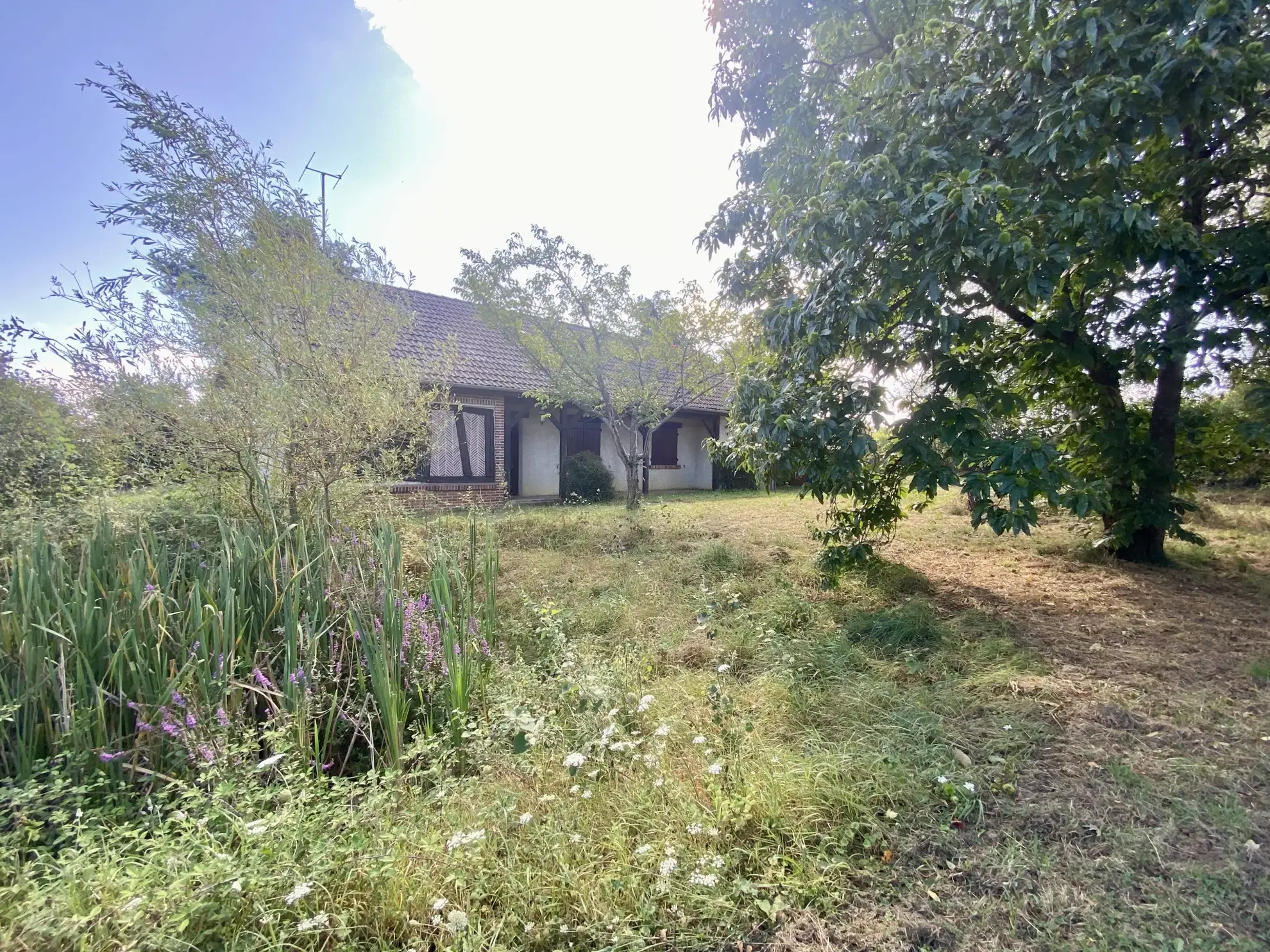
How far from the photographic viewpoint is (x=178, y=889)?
1288 millimetres

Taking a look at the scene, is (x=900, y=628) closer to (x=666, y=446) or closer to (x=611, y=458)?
(x=611, y=458)

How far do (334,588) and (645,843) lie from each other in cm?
228

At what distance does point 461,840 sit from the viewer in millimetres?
1504

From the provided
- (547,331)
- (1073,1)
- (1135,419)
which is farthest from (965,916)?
(547,331)

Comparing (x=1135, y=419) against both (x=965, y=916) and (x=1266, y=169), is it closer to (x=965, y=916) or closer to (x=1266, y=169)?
(x=1266, y=169)

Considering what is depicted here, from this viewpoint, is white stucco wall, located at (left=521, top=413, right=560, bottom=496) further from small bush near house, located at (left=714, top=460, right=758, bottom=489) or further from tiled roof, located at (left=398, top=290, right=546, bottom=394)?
small bush near house, located at (left=714, top=460, right=758, bottom=489)

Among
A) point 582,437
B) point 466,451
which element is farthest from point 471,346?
point 582,437

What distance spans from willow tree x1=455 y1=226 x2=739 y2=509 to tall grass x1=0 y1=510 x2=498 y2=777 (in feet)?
16.9

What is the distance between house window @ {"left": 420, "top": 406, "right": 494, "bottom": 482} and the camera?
9398 mm

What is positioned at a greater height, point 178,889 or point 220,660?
point 220,660

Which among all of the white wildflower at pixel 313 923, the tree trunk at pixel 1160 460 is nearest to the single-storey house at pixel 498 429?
the white wildflower at pixel 313 923

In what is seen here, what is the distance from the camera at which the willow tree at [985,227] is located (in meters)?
2.70

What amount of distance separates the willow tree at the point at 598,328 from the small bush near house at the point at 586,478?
236 centimetres

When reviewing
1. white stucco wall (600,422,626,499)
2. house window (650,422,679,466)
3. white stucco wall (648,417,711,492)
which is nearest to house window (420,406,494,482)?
white stucco wall (600,422,626,499)
